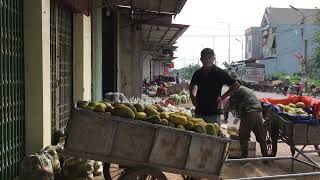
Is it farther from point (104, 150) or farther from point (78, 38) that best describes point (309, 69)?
point (104, 150)

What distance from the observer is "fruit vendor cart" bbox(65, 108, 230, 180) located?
4.61 meters

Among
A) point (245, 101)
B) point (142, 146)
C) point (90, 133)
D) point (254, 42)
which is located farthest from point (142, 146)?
point (254, 42)

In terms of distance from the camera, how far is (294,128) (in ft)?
26.4

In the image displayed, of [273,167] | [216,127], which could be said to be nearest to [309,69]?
[273,167]

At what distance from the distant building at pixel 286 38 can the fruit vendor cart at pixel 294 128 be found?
5844 centimetres

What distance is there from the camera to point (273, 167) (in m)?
8.78

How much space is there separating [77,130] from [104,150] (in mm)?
341

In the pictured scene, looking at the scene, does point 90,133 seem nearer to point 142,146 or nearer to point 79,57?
point 142,146

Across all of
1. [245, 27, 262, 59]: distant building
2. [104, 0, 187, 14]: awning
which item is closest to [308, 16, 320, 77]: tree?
[245, 27, 262, 59]: distant building

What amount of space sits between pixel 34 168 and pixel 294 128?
4.70 metres

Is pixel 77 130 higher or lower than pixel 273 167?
higher

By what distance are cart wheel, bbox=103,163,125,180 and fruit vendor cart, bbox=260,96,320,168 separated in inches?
115

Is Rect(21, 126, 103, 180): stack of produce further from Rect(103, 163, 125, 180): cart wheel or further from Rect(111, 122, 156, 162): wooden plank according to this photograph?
Rect(111, 122, 156, 162): wooden plank

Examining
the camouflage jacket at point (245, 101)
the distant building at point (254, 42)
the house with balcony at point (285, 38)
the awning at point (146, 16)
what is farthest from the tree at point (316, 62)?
the camouflage jacket at point (245, 101)
